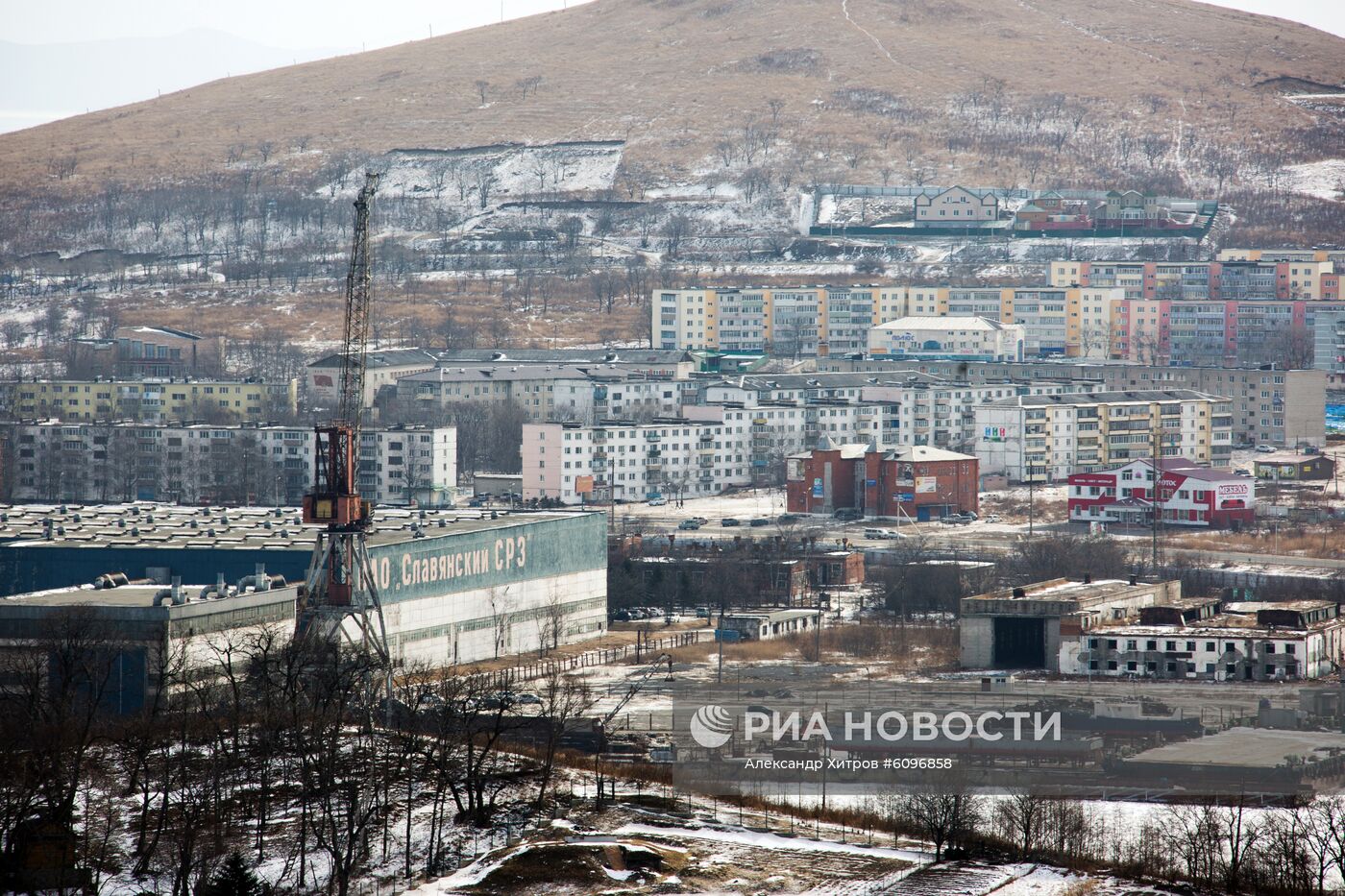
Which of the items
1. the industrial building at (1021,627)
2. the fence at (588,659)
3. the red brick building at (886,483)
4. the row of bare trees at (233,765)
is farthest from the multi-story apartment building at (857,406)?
the row of bare trees at (233,765)

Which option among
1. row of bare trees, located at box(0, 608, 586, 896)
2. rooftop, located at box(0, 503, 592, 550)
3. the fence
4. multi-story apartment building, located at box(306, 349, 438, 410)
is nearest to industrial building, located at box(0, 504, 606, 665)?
rooftop, located at box(0, 503, 592, 550)

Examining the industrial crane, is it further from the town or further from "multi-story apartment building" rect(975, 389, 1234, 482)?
"multi-story apartment building" rect(975, 389, 1234, 482)

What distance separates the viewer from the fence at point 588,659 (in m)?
35.0

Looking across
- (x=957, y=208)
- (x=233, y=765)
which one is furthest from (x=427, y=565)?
(x=957, y=208)

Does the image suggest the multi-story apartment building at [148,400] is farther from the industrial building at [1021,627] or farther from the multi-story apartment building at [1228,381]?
the industrial building at [1021,627]

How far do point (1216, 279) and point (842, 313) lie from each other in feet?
48.2

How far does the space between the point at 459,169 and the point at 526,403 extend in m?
51.6

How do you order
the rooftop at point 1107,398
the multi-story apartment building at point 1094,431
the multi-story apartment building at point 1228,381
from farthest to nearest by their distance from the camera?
the multi-story apartment building at point 1228,381
the rooftop at point 1107,398
the multi-story apartment building at point 1094,431

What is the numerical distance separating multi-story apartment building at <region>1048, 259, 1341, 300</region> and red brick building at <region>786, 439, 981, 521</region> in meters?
33.2

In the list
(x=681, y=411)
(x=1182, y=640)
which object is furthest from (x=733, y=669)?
(x=681, y=411)

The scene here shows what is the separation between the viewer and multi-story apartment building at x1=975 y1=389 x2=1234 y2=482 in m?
62.5

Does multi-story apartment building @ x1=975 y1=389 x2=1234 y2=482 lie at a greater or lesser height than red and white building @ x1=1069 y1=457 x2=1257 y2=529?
greater

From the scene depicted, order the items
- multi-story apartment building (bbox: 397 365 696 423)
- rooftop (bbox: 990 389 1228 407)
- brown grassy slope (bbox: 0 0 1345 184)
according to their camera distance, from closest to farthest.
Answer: rooftop (bbox: 990 389 1228 407)
multi-story apartment building (bbox: 397 365 696 423)
brown grassy slope (bbox: 0 0 1345 184)

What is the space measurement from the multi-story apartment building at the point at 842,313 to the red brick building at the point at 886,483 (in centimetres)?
2911
